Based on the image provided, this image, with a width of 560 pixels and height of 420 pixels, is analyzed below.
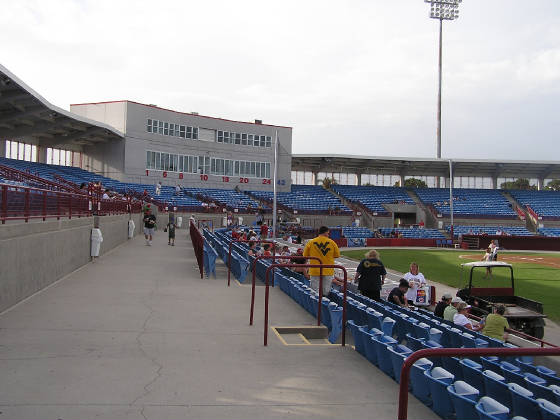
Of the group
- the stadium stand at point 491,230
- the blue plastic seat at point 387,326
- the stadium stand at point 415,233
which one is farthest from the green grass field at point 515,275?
the stadium stand at point 491,230

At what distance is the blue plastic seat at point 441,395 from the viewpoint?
5.05 metres

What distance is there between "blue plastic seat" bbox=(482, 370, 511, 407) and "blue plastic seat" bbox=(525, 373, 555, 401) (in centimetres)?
28

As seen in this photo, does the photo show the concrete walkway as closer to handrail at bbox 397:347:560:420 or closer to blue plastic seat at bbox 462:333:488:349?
blue plastic seat at bbox 462:333:488:349

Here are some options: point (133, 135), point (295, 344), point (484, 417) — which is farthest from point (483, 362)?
point (133, 135)

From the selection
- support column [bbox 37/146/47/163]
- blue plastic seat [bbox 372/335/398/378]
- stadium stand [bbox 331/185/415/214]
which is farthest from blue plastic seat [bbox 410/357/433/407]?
stadium stand [bbox 331/185/415/214]

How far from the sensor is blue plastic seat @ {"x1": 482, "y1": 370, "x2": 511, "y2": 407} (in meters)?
5.04

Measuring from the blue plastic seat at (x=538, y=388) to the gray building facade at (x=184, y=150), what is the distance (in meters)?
50.6

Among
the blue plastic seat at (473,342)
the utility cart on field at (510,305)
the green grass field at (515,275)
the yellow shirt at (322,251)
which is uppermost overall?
the yellow shirt at (322,251)

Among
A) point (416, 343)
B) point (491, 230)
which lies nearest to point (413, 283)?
point (416, 343)

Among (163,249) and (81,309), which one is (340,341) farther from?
(163,249)

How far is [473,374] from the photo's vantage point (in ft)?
18.5

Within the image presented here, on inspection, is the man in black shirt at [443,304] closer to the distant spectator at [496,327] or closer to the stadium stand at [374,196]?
the distant spectator at [496,327]

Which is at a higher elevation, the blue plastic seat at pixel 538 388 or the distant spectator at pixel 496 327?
the blue plastic seat at pixel 538 388

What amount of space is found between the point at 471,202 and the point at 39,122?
5153 cm
